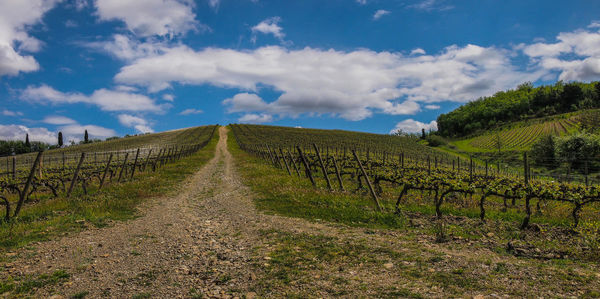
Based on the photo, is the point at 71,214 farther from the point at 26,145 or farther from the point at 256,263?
the point at 26,145

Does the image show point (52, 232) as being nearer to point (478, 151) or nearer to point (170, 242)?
point (170, 242)

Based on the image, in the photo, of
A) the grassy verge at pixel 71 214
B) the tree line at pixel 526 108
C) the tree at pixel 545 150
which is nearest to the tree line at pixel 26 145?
the grassy verge at pixel 71 214

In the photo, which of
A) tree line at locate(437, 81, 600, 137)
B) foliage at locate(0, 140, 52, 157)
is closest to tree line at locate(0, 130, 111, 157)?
foliage at locate(0, 140, 52, 157)

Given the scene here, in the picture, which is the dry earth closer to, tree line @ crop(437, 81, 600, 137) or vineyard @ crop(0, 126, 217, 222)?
vineyard @ crop(0, 126, 217, 222)

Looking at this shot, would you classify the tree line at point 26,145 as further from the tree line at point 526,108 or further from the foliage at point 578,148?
the tree line at point 526,108

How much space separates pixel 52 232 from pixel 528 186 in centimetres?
1481

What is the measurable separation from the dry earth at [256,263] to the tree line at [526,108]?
14336 cm

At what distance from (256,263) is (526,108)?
6206 inches

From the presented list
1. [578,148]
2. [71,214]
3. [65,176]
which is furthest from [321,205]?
[578,148]

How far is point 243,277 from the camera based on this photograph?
5.85 meters

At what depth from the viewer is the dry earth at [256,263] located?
5273 millimetres

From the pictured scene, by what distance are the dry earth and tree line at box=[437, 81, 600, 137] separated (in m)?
143

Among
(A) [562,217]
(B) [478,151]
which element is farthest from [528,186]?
(B) [478,151]

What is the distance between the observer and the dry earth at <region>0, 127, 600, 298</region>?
5.27 m
